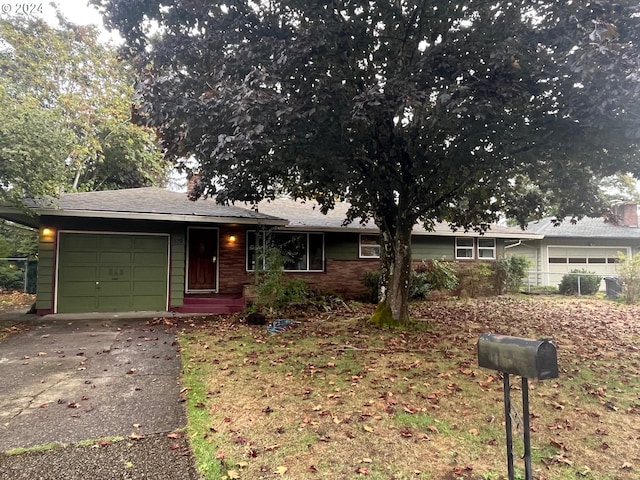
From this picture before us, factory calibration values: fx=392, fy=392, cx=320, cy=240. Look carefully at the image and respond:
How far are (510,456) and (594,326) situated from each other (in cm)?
815

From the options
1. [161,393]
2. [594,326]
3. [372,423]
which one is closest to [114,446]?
[161,393]

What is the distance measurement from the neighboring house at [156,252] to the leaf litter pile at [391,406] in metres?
2.97

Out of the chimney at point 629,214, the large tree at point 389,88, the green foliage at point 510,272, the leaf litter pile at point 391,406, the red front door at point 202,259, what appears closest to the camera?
the leaf litter pile at point 391,406

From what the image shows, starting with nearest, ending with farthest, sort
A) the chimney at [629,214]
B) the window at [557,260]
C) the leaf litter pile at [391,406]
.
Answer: the leaf litter pile at [391,406]
the window at [557,260]
the chimney at [629,214]

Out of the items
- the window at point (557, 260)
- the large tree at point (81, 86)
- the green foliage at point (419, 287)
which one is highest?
the large tree at point (81, 86)

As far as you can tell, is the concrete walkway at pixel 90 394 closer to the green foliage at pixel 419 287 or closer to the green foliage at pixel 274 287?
the green foliage at pixel 274 287

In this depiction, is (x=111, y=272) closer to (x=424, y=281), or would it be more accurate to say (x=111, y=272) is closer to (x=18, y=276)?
(x=18, y=276)

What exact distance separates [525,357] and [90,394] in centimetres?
453

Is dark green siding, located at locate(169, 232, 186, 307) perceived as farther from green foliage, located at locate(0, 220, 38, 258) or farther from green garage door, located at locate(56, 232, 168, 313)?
green foliage, located at locate(0, 220, 38, 258)

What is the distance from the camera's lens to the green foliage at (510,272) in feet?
49.9

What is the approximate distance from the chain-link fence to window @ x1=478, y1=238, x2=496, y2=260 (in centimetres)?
1708

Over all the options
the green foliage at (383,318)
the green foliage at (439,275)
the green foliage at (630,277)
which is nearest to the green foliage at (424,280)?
the green foliage at (439,275)

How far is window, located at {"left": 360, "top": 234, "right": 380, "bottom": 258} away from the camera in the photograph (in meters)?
13.6

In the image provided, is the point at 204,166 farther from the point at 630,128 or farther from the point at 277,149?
the point at 630,128
